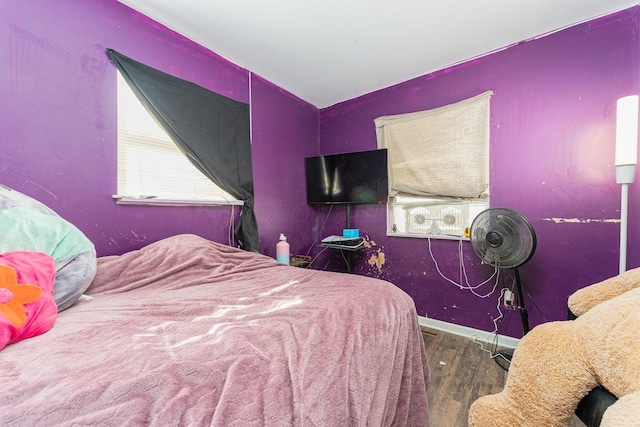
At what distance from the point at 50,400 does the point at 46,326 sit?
50cm

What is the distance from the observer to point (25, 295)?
0.80 meters

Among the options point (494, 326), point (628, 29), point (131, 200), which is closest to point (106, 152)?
point (131, 200)

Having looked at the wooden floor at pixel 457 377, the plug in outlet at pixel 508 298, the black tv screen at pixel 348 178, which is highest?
the black tv screen at pixel 348 178

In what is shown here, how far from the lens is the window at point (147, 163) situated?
1635 millimetres

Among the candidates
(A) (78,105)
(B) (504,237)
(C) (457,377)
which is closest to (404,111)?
(B) (504,237)

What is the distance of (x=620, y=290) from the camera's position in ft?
2.69

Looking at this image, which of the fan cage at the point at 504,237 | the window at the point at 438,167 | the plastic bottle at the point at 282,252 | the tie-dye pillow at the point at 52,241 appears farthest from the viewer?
the plastic bottle at the point at 282,252

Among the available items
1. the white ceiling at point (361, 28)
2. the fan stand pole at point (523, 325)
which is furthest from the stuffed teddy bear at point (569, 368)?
the white ceiling at point (361, 28)

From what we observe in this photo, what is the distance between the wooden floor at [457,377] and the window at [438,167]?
3.01 feet

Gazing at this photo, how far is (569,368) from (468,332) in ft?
6.09

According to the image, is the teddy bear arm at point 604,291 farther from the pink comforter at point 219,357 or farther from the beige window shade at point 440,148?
the beige window shade at point 440,148

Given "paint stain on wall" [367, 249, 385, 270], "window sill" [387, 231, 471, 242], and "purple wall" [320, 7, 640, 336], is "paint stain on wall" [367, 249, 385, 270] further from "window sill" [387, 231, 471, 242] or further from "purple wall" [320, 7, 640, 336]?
"purple wall" [320, 7, 640, 336]

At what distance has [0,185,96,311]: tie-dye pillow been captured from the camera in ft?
3.21

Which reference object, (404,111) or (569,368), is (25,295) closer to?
(569,368)
